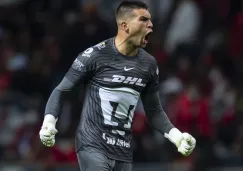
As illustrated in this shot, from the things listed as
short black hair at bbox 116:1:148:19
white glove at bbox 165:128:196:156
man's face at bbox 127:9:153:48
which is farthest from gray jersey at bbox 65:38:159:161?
white glove at bbox 165:128:196:156

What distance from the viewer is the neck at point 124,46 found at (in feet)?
27.9

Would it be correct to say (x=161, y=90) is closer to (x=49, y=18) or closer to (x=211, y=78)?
(x=211, y=78)

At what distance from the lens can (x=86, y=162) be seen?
27.3 feet

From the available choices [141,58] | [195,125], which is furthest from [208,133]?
[141,58]

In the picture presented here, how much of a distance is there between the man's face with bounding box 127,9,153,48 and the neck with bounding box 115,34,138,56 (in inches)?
2.3

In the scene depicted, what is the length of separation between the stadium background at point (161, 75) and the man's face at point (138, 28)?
536 centimetres

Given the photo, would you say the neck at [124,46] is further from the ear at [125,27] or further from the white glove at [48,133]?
the white glove at [48,133]

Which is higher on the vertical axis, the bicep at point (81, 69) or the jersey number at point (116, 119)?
the bicep at point (81, 69)

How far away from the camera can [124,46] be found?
852cm

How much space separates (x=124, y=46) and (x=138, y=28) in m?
0.22

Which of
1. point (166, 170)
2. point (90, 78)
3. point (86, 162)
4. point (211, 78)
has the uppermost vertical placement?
point (90, 78)

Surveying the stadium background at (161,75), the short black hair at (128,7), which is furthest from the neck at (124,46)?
the stadium background at (161,75)

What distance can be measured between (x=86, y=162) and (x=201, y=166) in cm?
571

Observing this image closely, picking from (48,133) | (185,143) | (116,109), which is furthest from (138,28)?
(48,133)
